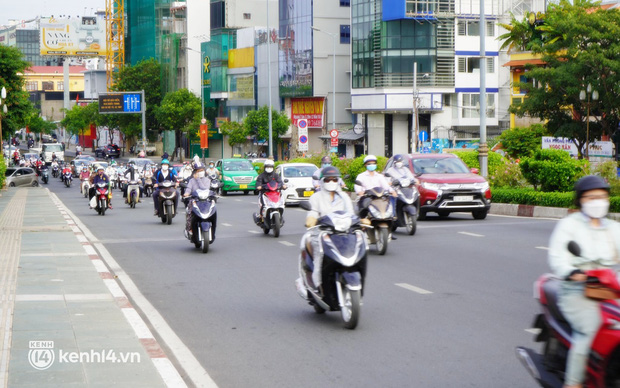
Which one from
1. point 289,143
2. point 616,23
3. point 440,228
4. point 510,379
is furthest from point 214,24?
point 510,379

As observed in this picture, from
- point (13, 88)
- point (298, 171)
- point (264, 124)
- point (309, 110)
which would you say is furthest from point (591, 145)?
point (264, 124)

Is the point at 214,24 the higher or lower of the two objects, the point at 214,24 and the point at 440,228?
the higher

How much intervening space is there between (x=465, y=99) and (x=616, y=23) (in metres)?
25.9

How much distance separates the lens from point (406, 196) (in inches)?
755

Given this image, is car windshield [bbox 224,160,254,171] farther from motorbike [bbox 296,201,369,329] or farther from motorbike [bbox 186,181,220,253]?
motorbike [bbox 296,201,369,329]

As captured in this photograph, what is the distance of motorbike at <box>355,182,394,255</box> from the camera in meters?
16.3

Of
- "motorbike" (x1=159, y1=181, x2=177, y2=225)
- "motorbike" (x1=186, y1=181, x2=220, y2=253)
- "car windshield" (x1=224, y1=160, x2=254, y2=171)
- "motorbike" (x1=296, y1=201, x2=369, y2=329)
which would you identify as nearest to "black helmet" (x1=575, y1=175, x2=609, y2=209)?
"motorbike" (x1=296, y1=201, x2=369, y2=329)

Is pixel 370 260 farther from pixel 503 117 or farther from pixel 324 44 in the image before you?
pixel 324 44

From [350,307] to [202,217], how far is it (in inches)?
333

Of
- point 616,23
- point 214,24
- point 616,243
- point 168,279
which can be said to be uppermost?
point 214,24

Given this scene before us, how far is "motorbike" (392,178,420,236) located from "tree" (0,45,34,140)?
134 ft

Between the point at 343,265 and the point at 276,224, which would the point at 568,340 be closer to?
the point at 343,265

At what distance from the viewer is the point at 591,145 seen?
161ft

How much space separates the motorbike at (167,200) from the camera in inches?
991
